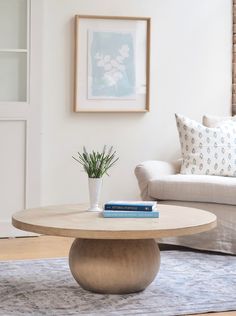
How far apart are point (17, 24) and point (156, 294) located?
2.50m

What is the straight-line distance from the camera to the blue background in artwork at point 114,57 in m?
5.14

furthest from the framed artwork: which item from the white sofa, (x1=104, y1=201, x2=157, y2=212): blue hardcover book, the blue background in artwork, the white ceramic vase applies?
(x1=104, y1=201, x2=157, y2=212): blue hardcover book

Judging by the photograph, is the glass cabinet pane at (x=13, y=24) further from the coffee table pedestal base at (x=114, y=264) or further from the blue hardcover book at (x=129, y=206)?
the coffee table pedestal base at (x=114, y=264)

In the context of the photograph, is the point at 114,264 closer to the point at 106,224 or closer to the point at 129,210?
the point at 106,224

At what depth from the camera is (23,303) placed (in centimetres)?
310

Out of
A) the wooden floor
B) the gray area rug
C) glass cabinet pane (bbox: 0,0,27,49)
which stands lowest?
the gray area rug

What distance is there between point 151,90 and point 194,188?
4.25ft

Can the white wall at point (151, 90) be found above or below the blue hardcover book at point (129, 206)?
above

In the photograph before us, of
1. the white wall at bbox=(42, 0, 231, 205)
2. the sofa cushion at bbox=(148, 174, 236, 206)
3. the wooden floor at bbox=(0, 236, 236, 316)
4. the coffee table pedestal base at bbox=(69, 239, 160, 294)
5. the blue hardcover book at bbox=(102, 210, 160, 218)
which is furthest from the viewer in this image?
the white wall at bbox=(42, 0, 231, 205)

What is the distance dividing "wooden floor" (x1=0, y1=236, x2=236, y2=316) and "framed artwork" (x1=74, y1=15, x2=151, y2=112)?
1.01m

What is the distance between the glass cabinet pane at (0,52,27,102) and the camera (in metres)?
4.95

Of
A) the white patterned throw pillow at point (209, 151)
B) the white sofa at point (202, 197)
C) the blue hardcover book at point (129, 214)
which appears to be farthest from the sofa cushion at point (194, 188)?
the blue hardcover book at point (129, 214)

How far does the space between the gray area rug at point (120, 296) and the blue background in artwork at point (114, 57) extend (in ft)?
5.24

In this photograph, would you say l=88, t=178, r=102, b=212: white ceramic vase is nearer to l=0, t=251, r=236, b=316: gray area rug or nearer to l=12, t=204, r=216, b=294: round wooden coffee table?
l=12, t=204, r=216, b=294: round wooden coffee table
